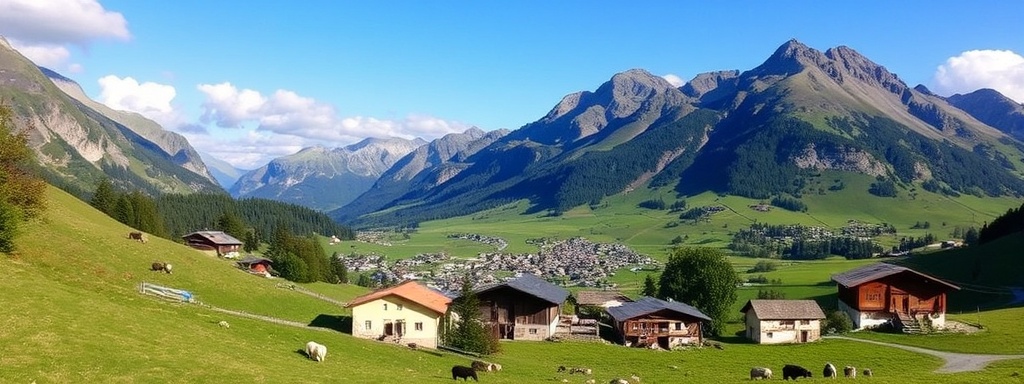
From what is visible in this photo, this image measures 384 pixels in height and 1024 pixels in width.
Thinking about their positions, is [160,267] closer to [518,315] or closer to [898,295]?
[518,315]

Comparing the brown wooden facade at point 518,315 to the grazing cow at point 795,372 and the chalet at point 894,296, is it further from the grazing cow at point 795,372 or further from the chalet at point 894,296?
the chalet at point 894,296

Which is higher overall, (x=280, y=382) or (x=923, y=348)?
(x=280, y=382)

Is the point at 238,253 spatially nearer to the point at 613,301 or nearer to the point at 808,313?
the point at 613,301

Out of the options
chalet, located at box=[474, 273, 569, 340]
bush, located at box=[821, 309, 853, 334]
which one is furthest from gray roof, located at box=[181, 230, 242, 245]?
bush, located at box=[821, 309, 853, 334]

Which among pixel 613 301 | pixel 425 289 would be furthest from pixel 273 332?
pixel 613 301

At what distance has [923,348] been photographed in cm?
7006

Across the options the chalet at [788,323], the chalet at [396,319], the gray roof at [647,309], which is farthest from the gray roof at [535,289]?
the chalet at [788,323]

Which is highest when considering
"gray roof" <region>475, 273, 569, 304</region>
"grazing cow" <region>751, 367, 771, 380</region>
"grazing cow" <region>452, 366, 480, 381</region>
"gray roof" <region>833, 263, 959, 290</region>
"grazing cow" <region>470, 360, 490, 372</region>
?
"gray roof" <region>833, 263, 959, 290</region>

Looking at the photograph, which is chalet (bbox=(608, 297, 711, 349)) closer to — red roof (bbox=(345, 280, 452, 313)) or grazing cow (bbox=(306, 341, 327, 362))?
red roof (bbox=(345, 280, 452, 313))

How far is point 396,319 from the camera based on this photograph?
202ft

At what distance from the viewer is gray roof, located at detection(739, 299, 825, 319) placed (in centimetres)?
7888

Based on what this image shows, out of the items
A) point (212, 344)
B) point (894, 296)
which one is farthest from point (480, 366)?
point (894, 296)

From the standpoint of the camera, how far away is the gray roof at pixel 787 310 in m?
78.9

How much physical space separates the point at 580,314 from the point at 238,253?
3025 inches
